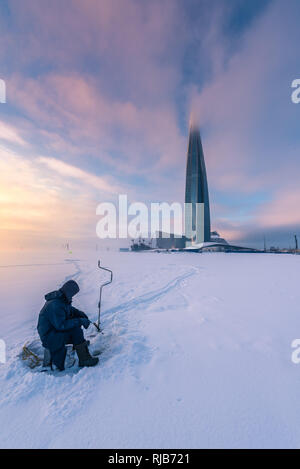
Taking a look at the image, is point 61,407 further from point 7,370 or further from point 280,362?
point 280,362

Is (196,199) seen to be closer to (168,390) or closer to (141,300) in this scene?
(141,300)

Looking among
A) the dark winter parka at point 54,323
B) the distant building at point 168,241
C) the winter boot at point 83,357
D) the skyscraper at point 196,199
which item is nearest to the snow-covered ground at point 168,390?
the winter boot at point 83,357

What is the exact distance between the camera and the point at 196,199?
106625mm

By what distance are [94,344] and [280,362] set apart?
3.78 m

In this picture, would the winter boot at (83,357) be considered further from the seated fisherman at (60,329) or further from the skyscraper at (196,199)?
the skyscraper at (196,199)

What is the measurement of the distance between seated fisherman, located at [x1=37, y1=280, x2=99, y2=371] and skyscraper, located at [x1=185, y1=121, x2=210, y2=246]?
10629 centimetres

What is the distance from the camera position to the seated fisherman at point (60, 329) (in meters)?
3.25

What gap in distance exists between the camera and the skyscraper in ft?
350

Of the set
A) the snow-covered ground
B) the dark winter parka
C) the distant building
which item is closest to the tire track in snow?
the snow-covered ground

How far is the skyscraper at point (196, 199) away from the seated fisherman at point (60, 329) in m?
106

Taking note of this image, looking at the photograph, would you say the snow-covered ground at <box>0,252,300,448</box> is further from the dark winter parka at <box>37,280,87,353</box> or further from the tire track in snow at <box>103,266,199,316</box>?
the tire track in snow at <box>103,266,199,316</box>

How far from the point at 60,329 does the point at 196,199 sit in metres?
109
